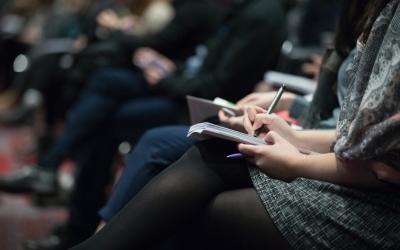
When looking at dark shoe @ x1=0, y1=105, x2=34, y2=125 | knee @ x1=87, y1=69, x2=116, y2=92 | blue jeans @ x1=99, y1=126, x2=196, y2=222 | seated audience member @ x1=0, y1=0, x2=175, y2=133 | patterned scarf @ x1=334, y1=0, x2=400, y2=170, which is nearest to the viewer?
patterned scarf @ x1=334, y1=0, x2=400, y2=170

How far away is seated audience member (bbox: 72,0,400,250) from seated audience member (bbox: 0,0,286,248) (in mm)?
879

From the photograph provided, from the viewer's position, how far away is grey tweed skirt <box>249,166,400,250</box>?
3.08 ft

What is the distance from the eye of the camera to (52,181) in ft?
7.97

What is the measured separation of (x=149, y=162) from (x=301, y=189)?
1.45 feet

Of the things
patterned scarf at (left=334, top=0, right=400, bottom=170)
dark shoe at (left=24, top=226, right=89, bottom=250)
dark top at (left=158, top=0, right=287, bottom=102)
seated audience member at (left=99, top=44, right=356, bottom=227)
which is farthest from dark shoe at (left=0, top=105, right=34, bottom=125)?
patterned scarf at (left=334, top=0, right=400, bottom=170)

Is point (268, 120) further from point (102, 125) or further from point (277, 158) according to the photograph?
point (102, 125)

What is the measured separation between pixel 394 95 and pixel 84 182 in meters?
1.59

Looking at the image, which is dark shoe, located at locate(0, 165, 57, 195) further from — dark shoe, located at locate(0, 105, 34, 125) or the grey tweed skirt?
dark shoe, located at locate(0, 105, 34, 125)

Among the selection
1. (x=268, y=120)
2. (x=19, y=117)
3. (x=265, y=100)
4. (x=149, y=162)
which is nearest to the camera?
(x=268, y=120)

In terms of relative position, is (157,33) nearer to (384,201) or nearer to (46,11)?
(384,201)

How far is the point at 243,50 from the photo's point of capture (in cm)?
197

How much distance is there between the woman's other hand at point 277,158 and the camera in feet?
3.32

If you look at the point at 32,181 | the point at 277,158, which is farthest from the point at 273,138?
the point at 32,181

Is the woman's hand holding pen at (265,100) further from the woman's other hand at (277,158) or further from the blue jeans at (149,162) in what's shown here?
the woman's other hand at (277,158)
